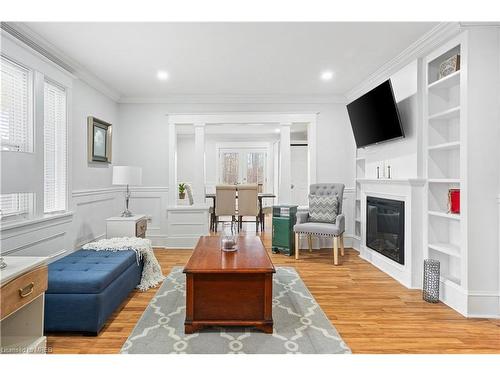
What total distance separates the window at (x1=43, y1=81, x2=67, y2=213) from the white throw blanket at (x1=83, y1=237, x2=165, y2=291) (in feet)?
2.21

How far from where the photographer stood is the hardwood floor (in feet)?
6.88

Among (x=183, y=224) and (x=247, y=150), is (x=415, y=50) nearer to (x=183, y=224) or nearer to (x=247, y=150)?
(x=183, y=224)

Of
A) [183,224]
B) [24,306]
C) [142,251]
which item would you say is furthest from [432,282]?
[183,224]

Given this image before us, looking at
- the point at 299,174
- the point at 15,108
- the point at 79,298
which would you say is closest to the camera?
the point at 79,298

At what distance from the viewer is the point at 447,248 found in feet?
9.50

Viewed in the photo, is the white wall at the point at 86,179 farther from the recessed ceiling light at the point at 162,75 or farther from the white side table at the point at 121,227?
the recessed ceiling light at the point at 162,75

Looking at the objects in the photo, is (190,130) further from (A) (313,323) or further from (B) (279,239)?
(A) (313,323)

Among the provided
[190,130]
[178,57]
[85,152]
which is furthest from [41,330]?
[190,130]

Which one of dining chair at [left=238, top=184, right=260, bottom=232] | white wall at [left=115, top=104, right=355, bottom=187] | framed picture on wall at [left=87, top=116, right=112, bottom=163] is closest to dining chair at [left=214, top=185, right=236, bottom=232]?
dining chair at [left=238, top=184, right=260, bottom=232]

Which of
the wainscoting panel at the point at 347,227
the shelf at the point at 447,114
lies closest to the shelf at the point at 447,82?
the shelf at the point at 447,114

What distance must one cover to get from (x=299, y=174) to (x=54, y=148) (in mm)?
6558

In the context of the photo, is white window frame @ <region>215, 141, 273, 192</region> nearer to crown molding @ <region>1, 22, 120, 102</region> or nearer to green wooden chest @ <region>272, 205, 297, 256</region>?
green wooden chest @ <region>272, 205, 297, 256</region>

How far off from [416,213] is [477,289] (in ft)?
3.00

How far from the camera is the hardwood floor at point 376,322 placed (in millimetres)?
2098
